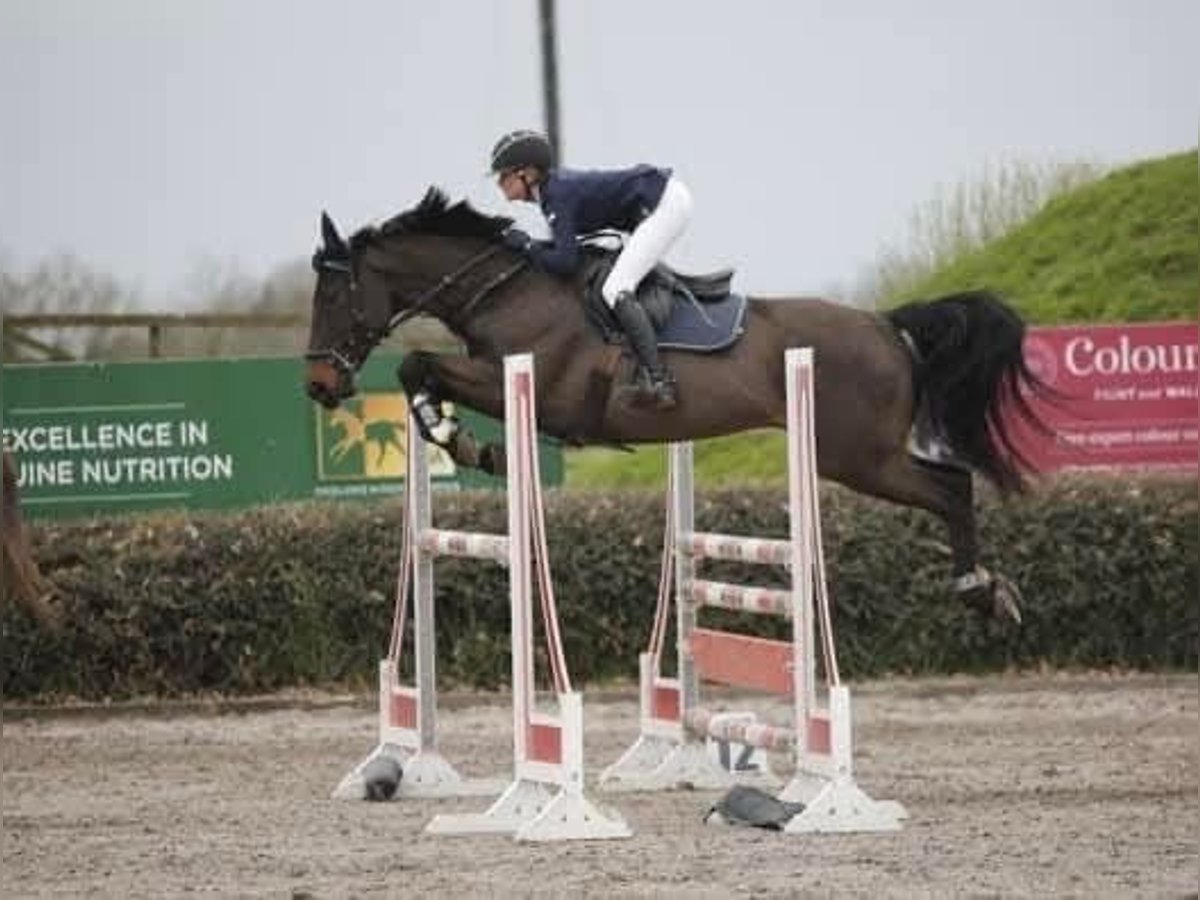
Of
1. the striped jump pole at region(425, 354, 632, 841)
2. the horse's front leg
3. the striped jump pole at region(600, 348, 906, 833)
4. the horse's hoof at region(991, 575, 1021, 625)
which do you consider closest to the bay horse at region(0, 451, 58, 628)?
the horse's front leg

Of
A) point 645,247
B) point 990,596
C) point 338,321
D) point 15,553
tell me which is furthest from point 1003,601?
point 15,553

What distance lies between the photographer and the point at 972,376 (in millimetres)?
10055

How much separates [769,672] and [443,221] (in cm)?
209

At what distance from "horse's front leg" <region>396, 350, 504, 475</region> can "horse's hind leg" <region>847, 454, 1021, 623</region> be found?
158 centimetres

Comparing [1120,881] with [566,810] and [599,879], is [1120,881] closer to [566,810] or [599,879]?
[599,879]

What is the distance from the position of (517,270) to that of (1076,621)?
5238 millimetres

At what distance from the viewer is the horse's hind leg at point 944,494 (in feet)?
31.7

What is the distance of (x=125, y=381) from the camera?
1450cm

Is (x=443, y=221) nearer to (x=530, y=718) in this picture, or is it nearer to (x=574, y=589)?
(x=530, y=718)

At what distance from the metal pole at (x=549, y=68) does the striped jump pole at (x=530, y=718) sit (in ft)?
45.4

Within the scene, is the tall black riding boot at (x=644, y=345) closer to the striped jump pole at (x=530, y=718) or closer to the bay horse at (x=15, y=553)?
the striped jump pole at (x=530, y=718)

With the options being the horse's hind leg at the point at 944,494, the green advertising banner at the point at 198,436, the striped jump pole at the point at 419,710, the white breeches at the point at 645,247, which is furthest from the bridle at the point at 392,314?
the green advertising banner at the point at 198,436

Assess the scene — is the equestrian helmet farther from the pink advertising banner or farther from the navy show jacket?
the pink advertising banner

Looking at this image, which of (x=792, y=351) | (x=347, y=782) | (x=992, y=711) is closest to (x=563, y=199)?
(x=792, y=351)
